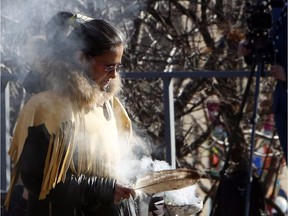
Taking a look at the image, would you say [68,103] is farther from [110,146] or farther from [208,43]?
[208,43]

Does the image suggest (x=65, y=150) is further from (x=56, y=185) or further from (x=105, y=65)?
(x=105, y=65)

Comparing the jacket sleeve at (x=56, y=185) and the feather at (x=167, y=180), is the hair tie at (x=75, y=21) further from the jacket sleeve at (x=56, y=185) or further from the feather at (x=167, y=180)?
the feather at (x=167, y=180)

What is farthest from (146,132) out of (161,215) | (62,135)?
(62,135)

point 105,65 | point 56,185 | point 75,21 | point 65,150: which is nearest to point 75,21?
point 75,21

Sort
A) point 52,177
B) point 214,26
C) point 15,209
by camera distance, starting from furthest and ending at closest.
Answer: point 214,26, point 15,209, point 52,177

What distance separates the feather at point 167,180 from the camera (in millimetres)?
3207

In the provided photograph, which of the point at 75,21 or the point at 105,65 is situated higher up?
the point at 75,21

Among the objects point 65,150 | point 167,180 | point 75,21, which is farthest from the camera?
point 167,180

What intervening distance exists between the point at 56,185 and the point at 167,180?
483 millimetres

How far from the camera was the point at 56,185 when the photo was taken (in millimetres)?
2992

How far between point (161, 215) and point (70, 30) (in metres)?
0.90

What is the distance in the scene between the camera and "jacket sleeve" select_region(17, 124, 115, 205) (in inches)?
117

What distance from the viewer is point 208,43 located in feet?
22.7

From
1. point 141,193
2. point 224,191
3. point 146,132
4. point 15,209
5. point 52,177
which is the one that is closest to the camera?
point 52,177
